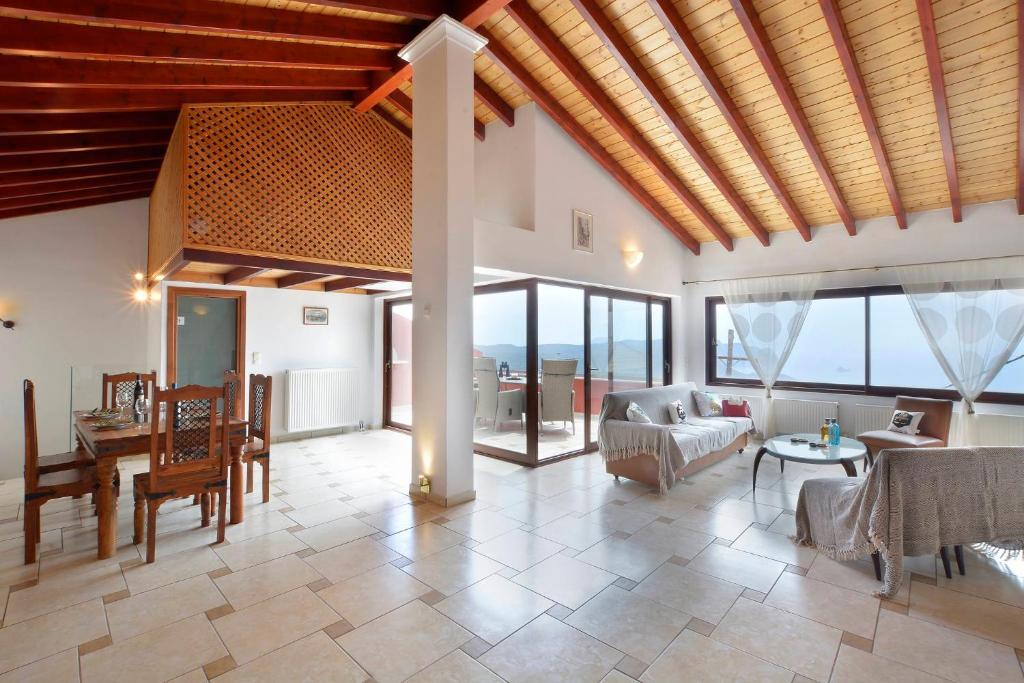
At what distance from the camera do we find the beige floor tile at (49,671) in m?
1.92

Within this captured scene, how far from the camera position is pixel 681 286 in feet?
23.8

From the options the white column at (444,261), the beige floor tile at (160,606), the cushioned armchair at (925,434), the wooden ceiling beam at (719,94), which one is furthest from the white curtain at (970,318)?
the beige floor tile at (160,606)

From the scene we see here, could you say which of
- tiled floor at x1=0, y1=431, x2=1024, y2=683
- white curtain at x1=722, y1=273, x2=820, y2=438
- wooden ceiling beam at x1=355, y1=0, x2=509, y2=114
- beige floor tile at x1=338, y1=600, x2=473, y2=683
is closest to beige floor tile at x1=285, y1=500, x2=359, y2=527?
tiled floor at x1=0, y1=431, x2=1024, y2=683

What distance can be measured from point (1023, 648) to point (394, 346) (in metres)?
6.46

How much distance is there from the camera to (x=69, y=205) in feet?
16.9

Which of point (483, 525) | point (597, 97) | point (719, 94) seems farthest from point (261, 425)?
point (719, 94)

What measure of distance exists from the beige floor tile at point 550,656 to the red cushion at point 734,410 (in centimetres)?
427

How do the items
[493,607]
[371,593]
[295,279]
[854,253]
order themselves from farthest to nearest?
[854,253] → [295,279] → [371,593] → [493,607]

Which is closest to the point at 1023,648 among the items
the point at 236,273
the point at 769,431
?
the point at 769,431

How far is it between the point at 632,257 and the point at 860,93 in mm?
Answer: 2771

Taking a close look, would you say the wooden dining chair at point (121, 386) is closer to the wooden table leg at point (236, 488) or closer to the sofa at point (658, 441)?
the wooden table leg at point (236, 488)

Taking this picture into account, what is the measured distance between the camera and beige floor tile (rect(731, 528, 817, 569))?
300cm

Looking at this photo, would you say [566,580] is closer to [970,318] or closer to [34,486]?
[34,486]

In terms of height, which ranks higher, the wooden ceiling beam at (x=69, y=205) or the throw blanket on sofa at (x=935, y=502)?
the wooden ceiling beam at (x=69, y=205)
